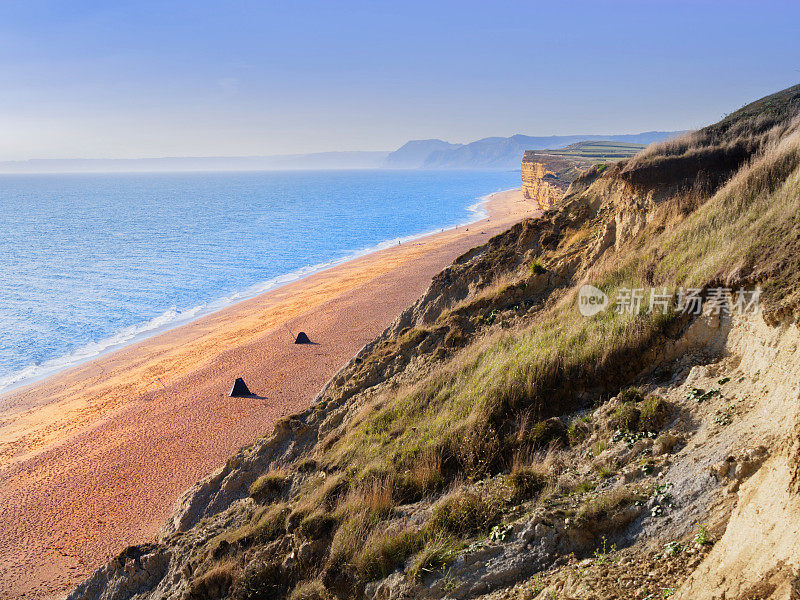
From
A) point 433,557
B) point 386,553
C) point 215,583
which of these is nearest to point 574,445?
point 433,557

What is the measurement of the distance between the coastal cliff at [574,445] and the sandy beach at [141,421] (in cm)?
486

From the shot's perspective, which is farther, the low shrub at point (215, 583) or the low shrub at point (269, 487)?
the low shrub at point (269, 487)

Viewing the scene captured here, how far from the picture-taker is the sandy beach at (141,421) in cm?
1265

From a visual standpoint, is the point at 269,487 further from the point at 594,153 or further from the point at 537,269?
the point at 594,153

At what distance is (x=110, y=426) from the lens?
18.5 metres

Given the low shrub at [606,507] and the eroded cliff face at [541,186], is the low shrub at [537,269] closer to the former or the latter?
the low shrub at [606,507]

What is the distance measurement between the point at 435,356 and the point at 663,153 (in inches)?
285

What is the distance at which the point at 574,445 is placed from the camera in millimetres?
6195

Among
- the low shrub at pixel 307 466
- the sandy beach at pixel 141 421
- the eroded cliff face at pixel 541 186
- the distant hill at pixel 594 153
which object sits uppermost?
the distant hill at pixel 594 153

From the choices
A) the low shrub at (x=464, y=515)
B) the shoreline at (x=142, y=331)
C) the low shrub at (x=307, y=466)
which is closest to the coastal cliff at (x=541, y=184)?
the shoreline at (x=142, y=331)

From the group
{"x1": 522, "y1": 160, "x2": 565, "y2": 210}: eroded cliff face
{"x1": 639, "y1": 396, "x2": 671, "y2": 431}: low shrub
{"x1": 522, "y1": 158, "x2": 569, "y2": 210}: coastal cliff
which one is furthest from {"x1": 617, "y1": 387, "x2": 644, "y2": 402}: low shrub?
{"x1": 522, "y1": 160, "x2": 565, "y2": 210}: eroded cliff face

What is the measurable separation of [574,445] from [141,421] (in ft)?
57.7

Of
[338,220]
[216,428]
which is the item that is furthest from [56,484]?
[338,220]

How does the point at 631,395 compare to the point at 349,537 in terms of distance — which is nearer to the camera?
the point at 349,537
